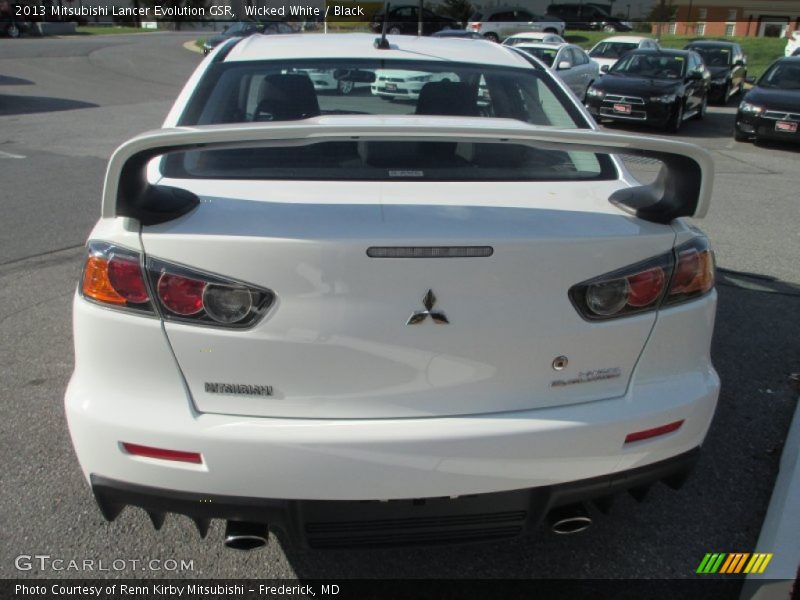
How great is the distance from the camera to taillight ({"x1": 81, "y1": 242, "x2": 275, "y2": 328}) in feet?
6.19

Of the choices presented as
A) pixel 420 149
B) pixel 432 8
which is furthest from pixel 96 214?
pixel 432 8

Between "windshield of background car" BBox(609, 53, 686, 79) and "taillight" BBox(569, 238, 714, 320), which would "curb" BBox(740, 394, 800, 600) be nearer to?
"taillight" BBox(569, 238, 714, 320)

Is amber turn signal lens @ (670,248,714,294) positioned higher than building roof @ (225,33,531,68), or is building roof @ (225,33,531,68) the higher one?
building roof @ (225,33,531,68)

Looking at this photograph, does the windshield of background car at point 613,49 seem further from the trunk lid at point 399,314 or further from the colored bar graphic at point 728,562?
the trunk lid at point 399,314

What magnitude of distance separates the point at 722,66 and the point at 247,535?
21315mm

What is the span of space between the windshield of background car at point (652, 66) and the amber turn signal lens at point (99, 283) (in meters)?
14.9

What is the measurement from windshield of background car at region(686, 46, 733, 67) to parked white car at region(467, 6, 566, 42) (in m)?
10.3

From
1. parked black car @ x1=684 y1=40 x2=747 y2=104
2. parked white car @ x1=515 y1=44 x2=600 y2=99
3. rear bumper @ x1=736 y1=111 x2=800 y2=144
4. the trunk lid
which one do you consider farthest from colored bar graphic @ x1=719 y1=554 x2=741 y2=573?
parked black car @ x1=684 y1=40 x2=747 y2=104

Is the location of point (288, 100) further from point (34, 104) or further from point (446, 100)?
point (34, 104)

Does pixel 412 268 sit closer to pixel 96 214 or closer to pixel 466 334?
pixel 466 334

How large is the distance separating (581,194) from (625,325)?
1.82ft

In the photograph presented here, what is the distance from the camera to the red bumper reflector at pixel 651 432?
2084 millimetres

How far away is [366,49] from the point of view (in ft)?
11.4

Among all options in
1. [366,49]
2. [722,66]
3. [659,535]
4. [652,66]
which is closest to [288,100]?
[366,49]
